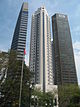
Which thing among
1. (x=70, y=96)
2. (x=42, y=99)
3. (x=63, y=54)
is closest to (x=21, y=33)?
(x=63, y=54)

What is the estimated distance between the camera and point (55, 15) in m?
170

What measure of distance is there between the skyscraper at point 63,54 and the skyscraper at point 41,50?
389 inches

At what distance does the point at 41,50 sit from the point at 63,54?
78.3 feet

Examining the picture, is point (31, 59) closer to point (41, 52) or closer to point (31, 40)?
point (41, 52)

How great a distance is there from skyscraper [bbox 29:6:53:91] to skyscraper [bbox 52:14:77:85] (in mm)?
9892

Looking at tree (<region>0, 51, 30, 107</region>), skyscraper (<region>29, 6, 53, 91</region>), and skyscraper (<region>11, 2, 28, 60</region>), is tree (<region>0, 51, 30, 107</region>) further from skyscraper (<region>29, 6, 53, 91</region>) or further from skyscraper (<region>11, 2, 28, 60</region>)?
skyscraper (<region>11, 2, 28, 60</region>)

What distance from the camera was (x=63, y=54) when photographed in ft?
462

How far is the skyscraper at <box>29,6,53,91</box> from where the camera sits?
388 feet

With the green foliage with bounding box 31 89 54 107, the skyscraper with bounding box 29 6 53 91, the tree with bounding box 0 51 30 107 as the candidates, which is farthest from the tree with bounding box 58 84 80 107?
the skyscraper with bounding box 29 6 53 91

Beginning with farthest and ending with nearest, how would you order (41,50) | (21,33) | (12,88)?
1. (21,33)
2. (41,50)
3. (12,88)

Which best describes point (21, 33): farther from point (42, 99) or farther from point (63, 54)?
point (42, 99)

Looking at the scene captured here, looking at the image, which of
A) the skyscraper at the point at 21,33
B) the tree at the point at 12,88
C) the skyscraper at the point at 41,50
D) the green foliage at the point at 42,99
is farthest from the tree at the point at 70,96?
the skyscraper at the point at 21,33

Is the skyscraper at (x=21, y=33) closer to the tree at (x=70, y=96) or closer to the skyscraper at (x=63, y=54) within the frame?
the skyscraper at (x=63, y=54)

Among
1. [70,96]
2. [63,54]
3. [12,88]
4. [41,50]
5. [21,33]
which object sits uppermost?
[21,33]
